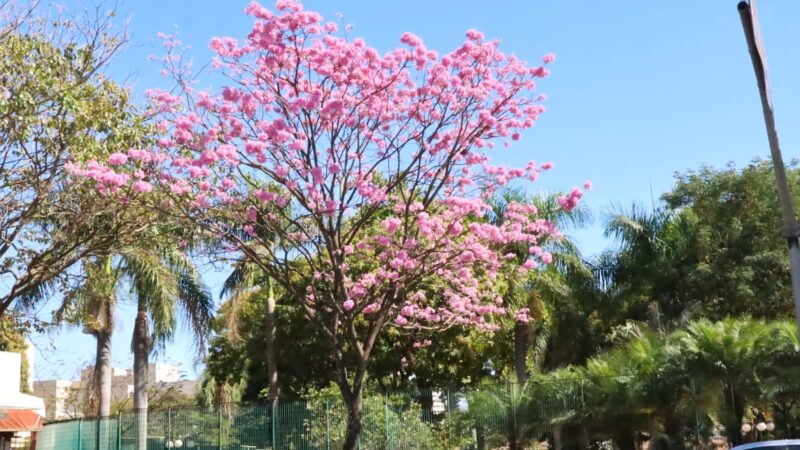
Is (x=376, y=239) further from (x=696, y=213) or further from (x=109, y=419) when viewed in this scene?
(x=696, y=213)

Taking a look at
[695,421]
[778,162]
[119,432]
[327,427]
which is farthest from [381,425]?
[778,162]

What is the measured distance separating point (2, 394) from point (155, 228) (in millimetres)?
7651

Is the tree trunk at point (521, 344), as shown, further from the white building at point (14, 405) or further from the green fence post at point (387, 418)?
the white building at point (14, 405)

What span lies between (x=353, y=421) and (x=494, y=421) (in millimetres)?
6147

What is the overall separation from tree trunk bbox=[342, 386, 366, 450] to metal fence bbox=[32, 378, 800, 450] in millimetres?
5970

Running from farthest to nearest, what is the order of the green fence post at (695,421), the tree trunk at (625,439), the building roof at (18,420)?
1. the building roof at (18,420)
2. the tree trunk at (625,439)
3. the green fence post at (695,421)

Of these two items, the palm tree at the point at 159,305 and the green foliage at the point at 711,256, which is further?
the green foliage at the point at 711,256

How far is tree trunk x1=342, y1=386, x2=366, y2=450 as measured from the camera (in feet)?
48.4

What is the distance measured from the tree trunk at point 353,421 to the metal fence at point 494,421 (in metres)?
5.97

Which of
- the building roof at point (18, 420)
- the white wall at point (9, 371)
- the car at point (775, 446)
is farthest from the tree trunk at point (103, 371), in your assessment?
the car at point (775, 446)

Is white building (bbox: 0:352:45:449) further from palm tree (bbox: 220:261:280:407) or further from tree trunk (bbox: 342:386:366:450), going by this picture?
tree trunk (bbox: 342:386:366:450)

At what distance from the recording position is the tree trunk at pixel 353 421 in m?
14.8

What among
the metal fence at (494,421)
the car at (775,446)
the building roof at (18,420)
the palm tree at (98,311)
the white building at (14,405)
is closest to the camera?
the car at (775,446)

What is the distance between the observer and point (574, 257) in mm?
28141
